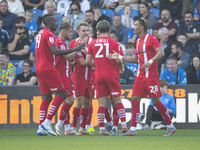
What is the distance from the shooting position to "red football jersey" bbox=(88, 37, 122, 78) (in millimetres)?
8742

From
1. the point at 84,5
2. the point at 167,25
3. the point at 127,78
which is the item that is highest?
the point at 84,5

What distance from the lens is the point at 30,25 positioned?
16.3 metres

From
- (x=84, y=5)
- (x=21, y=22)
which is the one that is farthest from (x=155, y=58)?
(x=84, y=5)

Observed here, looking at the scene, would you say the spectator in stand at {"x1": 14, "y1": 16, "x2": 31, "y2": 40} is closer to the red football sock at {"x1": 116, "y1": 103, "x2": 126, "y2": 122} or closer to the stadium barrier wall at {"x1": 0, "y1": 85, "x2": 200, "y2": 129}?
the stadium barrier wall at {"x1": 0, "y1": 85, "x2": 200, "y2": 129}

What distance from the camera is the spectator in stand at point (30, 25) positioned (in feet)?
52.7

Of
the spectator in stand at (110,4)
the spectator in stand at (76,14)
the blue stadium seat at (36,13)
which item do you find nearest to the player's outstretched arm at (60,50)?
the spectator in stand at (76,14)

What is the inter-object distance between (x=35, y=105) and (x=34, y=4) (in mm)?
5834

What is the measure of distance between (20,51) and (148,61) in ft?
25.3

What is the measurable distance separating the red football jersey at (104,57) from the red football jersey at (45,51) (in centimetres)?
83

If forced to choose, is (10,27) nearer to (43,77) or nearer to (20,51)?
(20,51)

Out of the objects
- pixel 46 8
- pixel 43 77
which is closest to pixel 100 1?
pixel 46 8

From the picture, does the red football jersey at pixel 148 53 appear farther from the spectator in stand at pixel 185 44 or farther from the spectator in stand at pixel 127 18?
the spectator in stand at pixel 127 18

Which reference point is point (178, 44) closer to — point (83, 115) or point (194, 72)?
point (194, 72)

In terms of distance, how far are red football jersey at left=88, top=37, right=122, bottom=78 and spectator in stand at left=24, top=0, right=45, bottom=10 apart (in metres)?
8.79
